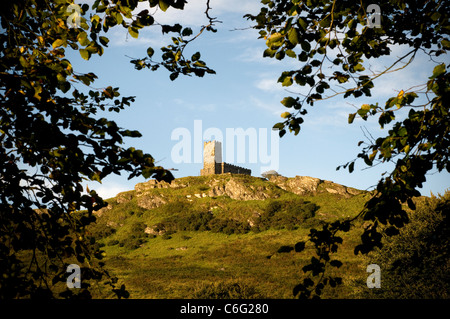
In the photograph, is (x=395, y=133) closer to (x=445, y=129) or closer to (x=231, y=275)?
(x=445, y=129)

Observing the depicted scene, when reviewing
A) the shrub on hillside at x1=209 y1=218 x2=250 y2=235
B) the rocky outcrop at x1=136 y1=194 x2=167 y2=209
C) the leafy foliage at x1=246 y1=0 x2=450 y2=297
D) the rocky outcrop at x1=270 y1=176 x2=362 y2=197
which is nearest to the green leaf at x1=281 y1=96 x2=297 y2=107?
the leafy foliage at x1=246 y1=0 x2=450 y2=297

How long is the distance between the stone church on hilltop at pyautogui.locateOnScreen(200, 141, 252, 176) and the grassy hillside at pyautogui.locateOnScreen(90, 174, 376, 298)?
20.8 ft

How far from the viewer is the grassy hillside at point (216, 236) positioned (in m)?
32.5

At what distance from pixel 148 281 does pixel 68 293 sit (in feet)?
112

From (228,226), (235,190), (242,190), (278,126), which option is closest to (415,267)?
(278,126)

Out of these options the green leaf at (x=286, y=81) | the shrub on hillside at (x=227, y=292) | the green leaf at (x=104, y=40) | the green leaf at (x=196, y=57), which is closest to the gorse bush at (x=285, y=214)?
the shrub on hillside at (x=227, y=292)

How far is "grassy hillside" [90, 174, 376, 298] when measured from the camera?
32500 mm

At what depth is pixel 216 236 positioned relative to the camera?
58.6 metres

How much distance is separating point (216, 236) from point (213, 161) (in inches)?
→ 1403

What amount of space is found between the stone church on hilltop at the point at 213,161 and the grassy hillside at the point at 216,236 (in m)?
6.34

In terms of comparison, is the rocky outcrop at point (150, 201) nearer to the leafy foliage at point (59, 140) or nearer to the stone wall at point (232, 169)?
the stone wall at point (232, 169)

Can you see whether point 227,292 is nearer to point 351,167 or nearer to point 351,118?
point 351,167
